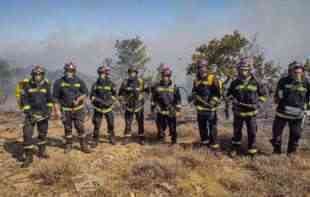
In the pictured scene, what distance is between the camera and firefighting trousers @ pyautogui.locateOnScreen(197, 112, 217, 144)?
23.4 feet

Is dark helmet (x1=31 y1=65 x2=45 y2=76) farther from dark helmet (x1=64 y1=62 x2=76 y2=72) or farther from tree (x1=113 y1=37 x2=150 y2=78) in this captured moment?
tree (x1=113 y1=37 x2=150 y2=78)

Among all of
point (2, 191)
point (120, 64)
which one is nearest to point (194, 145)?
point (2, 191)

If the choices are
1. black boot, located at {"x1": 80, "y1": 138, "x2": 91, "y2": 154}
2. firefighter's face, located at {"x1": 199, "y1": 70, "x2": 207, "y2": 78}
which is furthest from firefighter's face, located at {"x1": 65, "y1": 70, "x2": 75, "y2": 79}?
firefighter's face, located at {"x1": 199, "y1": 70, "x2": 207, "y2": 78}

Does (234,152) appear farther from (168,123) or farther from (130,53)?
(130,53)

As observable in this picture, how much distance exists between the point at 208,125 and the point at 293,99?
230cm

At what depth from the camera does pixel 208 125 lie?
288 inches

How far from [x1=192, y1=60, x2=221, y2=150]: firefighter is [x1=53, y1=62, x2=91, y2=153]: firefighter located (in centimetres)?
330

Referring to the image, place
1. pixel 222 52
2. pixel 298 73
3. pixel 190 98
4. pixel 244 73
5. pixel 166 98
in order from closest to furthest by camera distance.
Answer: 1. pixel 298 73
2. pixel 244 73
3. pixel 190 98
4. pixel 166 98
5. pixel 222 52

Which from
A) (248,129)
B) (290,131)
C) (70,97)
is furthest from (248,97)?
(70,97)

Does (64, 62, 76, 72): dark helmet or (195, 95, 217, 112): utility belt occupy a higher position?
(64, 62, 76, 72): dark helmet

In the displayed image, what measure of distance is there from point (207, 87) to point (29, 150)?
501 centimetres

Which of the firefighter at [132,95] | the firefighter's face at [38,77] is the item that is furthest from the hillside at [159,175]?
the firefighter's face at [38,77]

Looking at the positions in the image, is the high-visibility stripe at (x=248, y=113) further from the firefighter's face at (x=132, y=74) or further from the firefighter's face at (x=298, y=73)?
the firefighter's face at (x=132, y=74)

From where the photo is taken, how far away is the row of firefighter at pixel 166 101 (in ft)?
21.1
